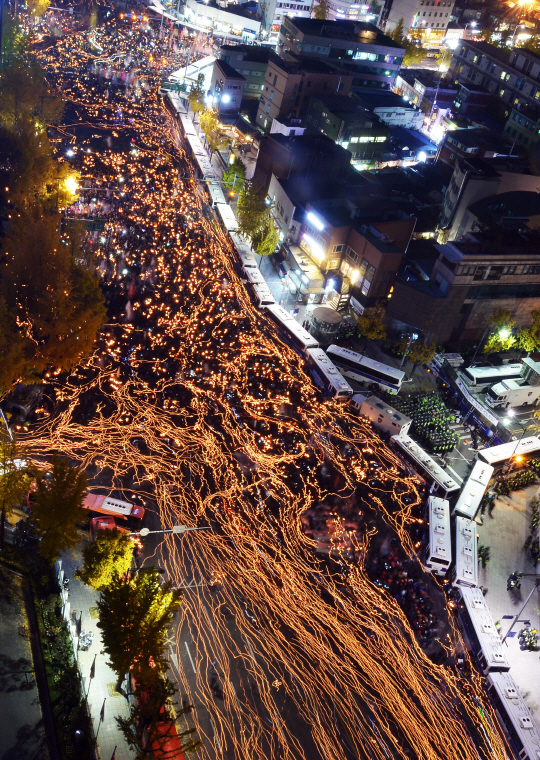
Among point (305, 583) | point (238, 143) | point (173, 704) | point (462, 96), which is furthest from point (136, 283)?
point (462, 96)

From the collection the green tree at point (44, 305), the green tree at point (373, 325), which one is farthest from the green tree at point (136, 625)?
the green tree at point (373, 325)

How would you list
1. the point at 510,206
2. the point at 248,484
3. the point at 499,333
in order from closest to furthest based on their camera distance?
the point at 248,484 < the point at 499,333 < the point at 510,206

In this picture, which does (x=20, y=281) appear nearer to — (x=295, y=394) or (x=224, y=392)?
(x=224, y=392)

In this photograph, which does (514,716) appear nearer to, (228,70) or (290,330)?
(290,330)

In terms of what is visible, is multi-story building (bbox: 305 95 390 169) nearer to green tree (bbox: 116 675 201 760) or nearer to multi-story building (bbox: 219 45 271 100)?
multi-story building (bbox: 219 45 271 100)

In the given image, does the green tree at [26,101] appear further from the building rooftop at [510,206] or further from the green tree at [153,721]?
the green tree at [153,721]

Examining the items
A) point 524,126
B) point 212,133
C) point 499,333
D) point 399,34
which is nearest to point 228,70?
point 212,133
